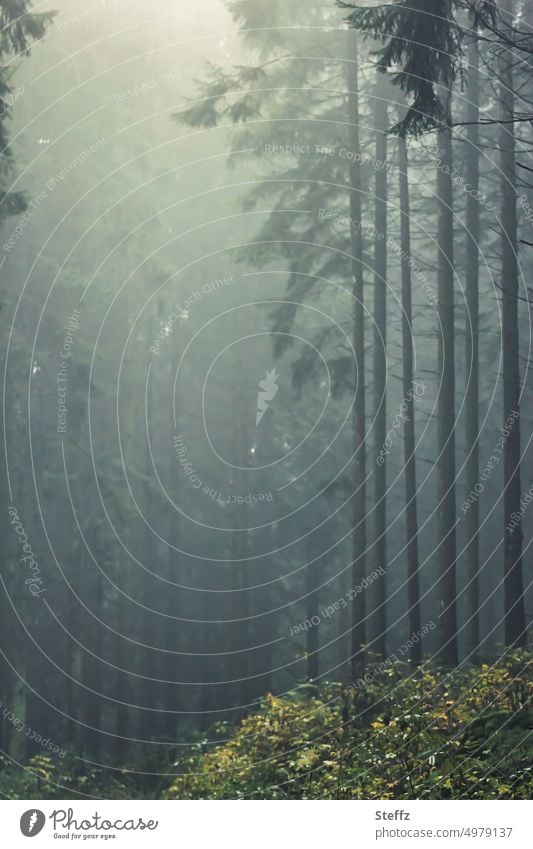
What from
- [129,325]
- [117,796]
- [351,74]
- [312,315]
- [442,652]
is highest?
[312,315]

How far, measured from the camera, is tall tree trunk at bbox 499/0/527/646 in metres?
14.7

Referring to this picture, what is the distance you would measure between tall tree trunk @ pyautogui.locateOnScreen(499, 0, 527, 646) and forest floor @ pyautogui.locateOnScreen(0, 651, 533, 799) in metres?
1.27

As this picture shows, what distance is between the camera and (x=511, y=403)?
16.7m

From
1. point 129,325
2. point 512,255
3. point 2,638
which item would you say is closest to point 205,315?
point 129,325

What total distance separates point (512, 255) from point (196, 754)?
9.94 m

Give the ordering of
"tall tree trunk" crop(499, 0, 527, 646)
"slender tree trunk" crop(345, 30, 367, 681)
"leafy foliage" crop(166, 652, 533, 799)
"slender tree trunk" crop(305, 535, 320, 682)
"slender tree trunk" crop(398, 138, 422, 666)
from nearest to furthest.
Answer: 1. "leafy foliage" crop(166, 652, 533, 799)
2. "tall tree trunk" crop(499, 0, 527, 646)
3. "slender tree trunk" crop(345, 30, 367, 681)
4. "slender tree trunk" crop(398, 138, 422, 666)
5. "slender tree trunk" crop(305, 535, 320, 682)

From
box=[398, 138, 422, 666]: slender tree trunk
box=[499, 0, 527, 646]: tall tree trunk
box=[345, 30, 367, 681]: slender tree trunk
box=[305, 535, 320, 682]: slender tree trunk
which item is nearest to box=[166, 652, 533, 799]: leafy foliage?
box=[499, 0, 527, 646]: tall tree trunk

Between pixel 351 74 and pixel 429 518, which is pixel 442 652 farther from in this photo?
pixel 429 518

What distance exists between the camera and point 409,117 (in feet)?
37.7

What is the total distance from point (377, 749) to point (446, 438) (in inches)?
256

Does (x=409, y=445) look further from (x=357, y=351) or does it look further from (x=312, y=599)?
(x=312, y=599)

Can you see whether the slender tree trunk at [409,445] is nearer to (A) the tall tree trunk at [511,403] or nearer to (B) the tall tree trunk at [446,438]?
(B) the tall tree trunk at [446,438]

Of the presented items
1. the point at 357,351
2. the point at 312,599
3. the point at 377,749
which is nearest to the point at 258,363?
the point at 312,599

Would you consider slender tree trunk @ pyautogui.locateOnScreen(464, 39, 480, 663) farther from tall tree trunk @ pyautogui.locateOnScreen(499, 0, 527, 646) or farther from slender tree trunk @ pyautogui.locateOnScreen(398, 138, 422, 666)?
slender tree trunk @ pyautogui.locateOnScreen(398, 138, 422, 666)
